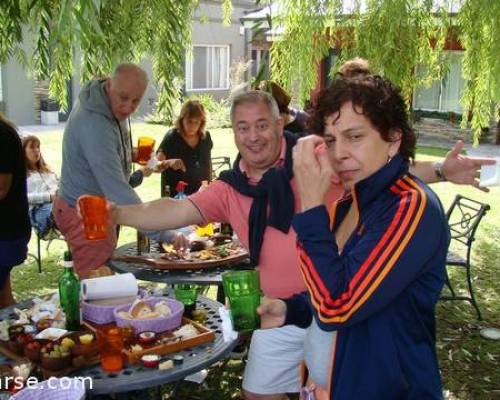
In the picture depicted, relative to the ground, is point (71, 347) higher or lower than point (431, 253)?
lower

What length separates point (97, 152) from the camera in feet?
11.3

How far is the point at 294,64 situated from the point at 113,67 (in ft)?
3.64

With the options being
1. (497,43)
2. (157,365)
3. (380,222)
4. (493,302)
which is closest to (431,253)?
(380,222)

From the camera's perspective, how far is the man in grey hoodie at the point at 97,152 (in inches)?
135

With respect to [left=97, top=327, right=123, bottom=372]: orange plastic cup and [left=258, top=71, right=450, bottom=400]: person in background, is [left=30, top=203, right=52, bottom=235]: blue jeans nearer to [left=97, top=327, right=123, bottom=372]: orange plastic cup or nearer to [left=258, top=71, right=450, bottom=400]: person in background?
[left=97, top=327, right=123, bottom=372]: orange plastic cup

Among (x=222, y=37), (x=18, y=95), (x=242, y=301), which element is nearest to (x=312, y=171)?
(x=242, y=301)

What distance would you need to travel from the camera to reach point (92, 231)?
7.67ft

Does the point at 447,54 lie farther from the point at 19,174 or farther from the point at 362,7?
the point at 19,174

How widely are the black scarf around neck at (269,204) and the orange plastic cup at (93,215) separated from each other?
1.93ft

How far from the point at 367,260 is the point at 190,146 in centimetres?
460

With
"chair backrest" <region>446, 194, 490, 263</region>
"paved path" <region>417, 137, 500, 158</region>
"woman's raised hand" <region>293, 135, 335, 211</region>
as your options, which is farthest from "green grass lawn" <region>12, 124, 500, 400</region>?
"paved path" <region>417, 137, 500, 158</region>

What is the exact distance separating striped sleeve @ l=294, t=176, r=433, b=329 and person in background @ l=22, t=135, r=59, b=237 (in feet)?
14.9

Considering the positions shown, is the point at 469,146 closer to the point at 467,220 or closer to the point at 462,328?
the point at 467,220

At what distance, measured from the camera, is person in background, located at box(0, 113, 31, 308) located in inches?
128
